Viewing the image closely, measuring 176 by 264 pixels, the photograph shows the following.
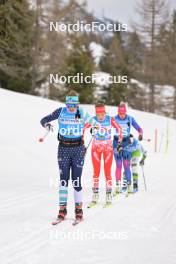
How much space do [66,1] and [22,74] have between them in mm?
6593

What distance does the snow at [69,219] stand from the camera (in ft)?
19.6

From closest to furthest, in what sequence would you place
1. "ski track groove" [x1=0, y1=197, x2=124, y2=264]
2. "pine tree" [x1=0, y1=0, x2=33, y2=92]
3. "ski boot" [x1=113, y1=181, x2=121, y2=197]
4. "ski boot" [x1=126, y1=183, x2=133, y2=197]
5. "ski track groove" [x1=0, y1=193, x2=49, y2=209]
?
"ski track groove" [x1=0, y1=197, x2=124, y2=264], "ski track groove" [x1=0, y1=193, x2=49, y2=209], "ski boot" [x1=113, y1=181, x2=121, y2=197], "ski boot" [x1=126, y1=183, x2=133, y2=197], "pine tree" [x1=0, y1=0, x2=33, y2=92]

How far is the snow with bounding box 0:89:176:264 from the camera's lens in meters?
5.97

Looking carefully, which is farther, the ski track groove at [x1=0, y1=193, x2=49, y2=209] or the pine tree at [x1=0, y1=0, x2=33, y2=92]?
the pine tree at [x1=0, y1=0, x2=33, y2=92]

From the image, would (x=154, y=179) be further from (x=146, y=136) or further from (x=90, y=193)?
(x=146, y=136)

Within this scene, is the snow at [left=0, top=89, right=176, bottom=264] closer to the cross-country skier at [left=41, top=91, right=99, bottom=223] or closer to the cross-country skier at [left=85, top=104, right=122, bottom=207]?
the cross-country skier at [left=41, top=91, right=99, bottom=223]

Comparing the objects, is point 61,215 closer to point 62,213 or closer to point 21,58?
→ point 62,213

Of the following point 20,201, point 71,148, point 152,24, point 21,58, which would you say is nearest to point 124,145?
point 20,201

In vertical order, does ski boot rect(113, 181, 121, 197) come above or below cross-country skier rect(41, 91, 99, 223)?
below

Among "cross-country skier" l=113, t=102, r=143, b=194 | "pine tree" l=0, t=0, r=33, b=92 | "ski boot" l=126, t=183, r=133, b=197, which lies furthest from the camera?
"pine tree" l=0, t=0, r=33, b=92

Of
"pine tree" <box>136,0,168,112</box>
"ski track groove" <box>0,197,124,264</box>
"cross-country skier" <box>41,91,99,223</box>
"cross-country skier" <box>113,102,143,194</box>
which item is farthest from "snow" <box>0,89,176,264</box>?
"pine tree" <box>136,0,168,112</box>

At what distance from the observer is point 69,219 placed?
26.6 ft

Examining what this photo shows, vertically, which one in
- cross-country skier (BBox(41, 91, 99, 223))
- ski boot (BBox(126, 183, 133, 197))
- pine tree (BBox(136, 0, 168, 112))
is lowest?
ski boot (BBox(126, 183, 133, 197))

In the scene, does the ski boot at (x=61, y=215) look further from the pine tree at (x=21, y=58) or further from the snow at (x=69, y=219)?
the pine tree at (x=21, y=58)
